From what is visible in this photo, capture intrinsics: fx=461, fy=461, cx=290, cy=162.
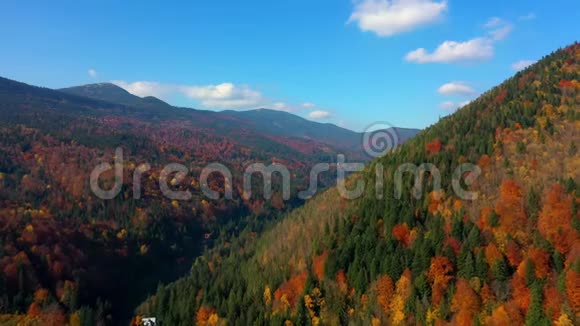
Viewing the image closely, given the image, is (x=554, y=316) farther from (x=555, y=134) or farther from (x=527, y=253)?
(x=555, y=134)

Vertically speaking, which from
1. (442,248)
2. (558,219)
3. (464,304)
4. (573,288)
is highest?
(558,219)

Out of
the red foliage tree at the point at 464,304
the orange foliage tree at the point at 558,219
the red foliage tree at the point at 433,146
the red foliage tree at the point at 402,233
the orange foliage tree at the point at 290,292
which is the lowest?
the orange foliage tree at the point at 290,292

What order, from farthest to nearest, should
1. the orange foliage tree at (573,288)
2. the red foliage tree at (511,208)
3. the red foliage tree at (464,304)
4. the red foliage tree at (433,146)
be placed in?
the red foliage tree at (433,146) < the red foliage tree at (511,208) < the red foliage tree at (464,304) < the orange foliage tree at (573,288)

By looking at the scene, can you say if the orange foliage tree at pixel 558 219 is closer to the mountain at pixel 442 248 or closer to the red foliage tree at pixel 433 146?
the mountain at pixel 442 248

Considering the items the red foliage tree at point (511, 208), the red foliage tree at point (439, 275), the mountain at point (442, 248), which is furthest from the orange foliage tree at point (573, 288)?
the red foliage tree at point (511, 208)

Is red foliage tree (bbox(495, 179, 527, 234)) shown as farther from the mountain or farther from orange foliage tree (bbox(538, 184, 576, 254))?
orange foliage tree (bbox(538, 184, 576, 254))

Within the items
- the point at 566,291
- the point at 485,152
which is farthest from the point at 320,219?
the point at 566,291

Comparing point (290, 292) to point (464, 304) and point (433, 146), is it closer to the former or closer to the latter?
point (464, 304)

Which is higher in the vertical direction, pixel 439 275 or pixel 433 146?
pixel 433 146

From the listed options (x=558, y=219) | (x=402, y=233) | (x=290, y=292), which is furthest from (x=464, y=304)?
(x=290, y=292)
